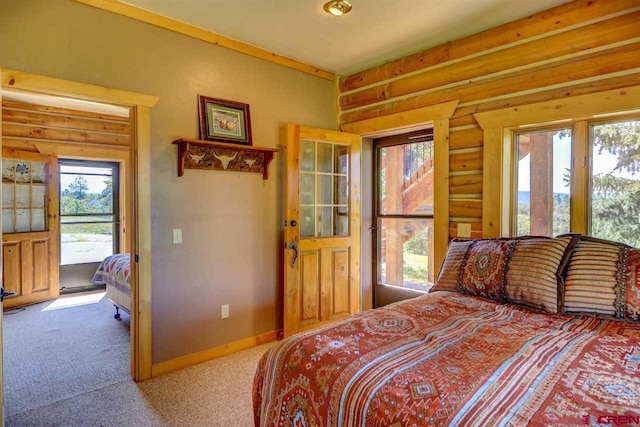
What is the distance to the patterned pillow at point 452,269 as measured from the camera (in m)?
2.30

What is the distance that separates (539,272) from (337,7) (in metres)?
2.15

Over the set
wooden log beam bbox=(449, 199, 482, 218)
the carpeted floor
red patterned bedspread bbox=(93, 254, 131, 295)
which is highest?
wooden log beam bbox=(449, 199, 482, 218)

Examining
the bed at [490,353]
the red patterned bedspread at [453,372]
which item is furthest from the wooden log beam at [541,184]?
the red patterned bedspread at [453,372]

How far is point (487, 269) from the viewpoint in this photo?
7.10 ft

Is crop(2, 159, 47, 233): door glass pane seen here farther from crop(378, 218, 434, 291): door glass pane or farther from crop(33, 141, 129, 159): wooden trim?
crop(378, 218, 434, 291): door glass pane

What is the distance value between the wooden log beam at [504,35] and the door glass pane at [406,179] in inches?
31.2

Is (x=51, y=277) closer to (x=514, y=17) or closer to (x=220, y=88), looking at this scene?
(x=220, y=88)

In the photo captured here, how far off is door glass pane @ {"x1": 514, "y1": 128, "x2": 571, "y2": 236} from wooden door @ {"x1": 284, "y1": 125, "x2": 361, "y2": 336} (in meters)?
1.55

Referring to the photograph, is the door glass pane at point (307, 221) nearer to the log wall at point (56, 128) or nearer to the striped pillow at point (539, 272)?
the striped pillow at point (539, 272)

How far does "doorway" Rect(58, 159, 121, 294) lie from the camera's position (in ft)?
17.8

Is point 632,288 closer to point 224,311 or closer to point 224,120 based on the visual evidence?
point 224,311

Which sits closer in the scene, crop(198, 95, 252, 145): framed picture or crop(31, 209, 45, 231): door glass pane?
crop(198, 95, 252, 145): framed picture

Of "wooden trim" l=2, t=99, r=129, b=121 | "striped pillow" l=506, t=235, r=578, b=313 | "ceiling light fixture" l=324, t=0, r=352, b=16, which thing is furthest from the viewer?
"wooden trim" l=2, t=99, r=129, b=121

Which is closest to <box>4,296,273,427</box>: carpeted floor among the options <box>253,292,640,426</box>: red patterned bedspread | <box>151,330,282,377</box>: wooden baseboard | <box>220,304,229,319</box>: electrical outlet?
<box>151,330,282,377</box>: wooden baseboard
